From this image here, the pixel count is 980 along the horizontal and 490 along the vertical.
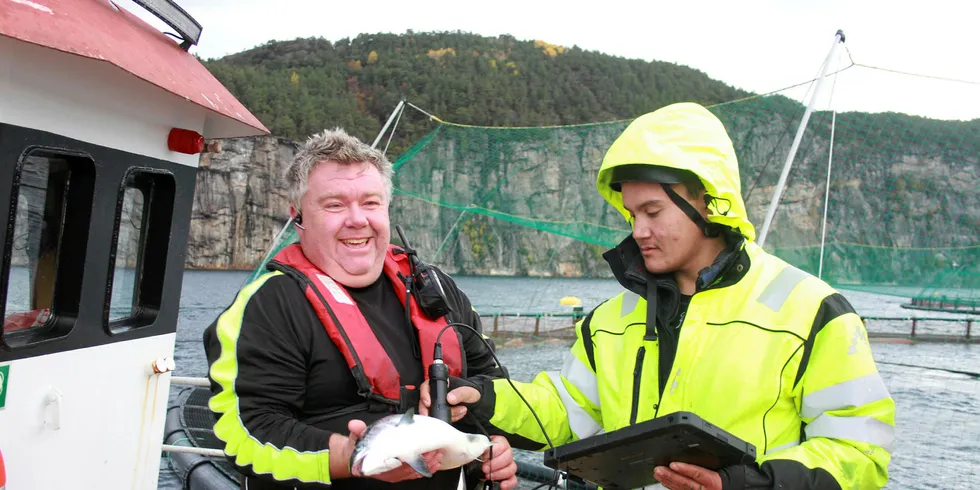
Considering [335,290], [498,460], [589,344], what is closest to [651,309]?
[589,344]

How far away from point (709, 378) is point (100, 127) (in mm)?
2737

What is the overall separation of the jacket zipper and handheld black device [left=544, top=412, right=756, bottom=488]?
0.65ft

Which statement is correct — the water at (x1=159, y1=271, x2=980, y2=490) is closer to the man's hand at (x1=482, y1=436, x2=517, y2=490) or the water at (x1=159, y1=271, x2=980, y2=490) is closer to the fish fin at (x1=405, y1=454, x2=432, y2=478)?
the man's hand at (x1=482, y1=436, x2=517, y2=490)

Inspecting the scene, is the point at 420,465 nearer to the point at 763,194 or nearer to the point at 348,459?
the point at 348,459

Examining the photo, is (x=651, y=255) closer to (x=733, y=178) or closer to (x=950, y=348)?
(x=733, y=178)

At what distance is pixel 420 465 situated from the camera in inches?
81.4

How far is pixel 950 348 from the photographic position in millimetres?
32469

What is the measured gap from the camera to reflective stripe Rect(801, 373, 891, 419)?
1996 millimetres

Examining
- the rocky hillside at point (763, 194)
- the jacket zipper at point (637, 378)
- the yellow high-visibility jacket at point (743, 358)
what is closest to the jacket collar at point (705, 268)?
the yellow high-visibility jacket at point (743, 358)

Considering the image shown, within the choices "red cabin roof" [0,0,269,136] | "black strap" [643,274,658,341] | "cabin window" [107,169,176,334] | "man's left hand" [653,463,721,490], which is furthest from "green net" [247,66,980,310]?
"man's left hand" [653,463,721,490]

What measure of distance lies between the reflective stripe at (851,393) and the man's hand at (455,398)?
1139mm

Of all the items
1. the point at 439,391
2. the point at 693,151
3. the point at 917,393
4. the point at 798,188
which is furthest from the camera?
the point at 917,393

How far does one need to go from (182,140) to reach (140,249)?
61 centimetres

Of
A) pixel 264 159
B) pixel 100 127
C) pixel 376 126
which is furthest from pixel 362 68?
pixel 100 127
